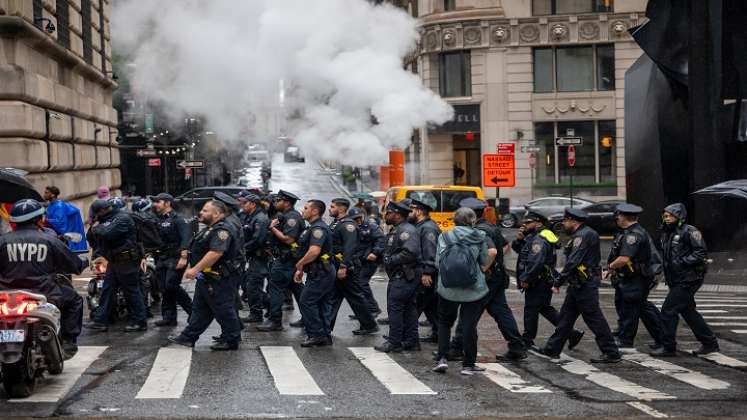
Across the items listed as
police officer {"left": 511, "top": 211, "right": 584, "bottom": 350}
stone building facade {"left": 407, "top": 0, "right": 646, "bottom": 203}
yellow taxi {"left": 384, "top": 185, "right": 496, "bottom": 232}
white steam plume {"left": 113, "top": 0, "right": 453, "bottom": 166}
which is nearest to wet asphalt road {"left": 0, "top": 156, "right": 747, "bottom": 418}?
police officer {"left": 511, "top": 211, "right": 584, "bottom": 350}

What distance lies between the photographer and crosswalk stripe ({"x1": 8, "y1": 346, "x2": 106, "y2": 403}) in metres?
8.70

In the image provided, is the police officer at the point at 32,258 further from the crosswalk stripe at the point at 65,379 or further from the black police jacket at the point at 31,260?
the crosswalk stripe at the point at 65,379

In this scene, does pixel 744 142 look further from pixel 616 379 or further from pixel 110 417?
pixel 110 417

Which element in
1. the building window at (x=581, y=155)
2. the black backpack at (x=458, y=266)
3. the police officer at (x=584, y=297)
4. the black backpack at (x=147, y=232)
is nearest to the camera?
the black backpack at (x=458, y=266)

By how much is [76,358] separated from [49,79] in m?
10.5

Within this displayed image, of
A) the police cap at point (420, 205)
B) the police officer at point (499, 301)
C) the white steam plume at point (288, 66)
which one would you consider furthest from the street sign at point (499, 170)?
the police officer at point (499, 301)

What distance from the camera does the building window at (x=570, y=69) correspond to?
1781 inches

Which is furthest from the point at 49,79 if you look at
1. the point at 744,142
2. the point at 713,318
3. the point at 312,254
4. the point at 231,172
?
the point at 231,172

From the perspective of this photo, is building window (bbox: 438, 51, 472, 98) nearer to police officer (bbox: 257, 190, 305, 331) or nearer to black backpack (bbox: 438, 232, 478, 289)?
police officer (bbox: 257, 190, 305, 331)

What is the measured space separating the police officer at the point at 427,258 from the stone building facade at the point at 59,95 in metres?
8.07

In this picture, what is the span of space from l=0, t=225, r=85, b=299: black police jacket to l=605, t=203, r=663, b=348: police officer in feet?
19.4

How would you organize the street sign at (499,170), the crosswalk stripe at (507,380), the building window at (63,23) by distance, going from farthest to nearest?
the street sign at (499,170) → the building window at (63,23) → the crosswalk stripe at (507,380)

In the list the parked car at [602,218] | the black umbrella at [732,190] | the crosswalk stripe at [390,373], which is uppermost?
the black umbrella at [732,190]

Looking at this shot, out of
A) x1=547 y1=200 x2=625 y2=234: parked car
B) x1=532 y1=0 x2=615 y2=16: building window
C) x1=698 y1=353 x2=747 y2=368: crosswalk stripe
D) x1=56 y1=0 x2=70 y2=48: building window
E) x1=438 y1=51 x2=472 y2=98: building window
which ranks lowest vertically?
x1=698 y1=353 x2=747 y2=368: crosswalk stripe
